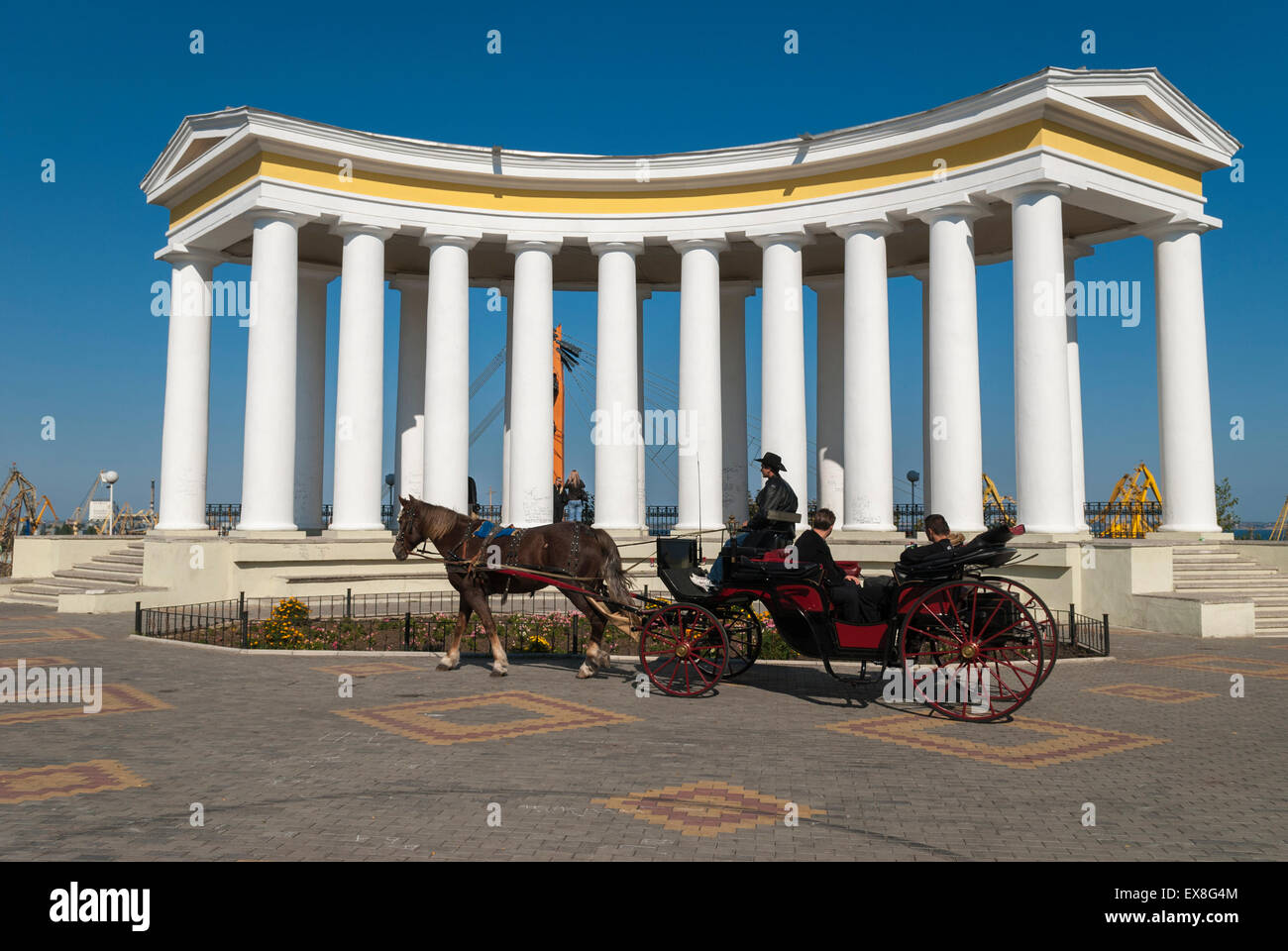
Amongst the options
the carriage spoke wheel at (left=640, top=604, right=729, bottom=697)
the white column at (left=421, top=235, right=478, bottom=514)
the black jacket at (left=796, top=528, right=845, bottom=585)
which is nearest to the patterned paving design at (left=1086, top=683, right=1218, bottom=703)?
the black jacket at (left=796, top=528, right=845, bottom=585)

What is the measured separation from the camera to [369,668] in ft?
52.6

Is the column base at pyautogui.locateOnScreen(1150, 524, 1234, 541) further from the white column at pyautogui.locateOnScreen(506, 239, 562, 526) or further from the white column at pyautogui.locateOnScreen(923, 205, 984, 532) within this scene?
the white column at pyautogui.locateOnScreen(506, 239, 562, 526)

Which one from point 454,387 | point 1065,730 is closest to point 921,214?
point 454,387

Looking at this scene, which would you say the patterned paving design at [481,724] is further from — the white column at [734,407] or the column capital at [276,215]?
the white column at [734,407]

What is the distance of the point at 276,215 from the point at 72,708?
20.0m

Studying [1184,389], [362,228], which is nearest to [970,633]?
[1184,389]

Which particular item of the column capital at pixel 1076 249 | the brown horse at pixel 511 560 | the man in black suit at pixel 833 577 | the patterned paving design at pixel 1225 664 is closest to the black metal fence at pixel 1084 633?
the patterned paving design at pixel 1225 664

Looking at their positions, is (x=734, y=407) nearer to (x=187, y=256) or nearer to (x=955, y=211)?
(x=955, y=211)

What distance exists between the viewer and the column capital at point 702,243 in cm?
3138

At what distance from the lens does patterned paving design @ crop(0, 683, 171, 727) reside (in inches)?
458

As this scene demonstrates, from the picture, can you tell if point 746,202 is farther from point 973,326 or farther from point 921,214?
point 973,326

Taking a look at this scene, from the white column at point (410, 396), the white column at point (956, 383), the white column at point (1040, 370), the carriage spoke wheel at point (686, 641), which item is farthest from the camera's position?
the white column at point (410, 396)

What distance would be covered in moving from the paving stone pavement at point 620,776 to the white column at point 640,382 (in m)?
19.1
